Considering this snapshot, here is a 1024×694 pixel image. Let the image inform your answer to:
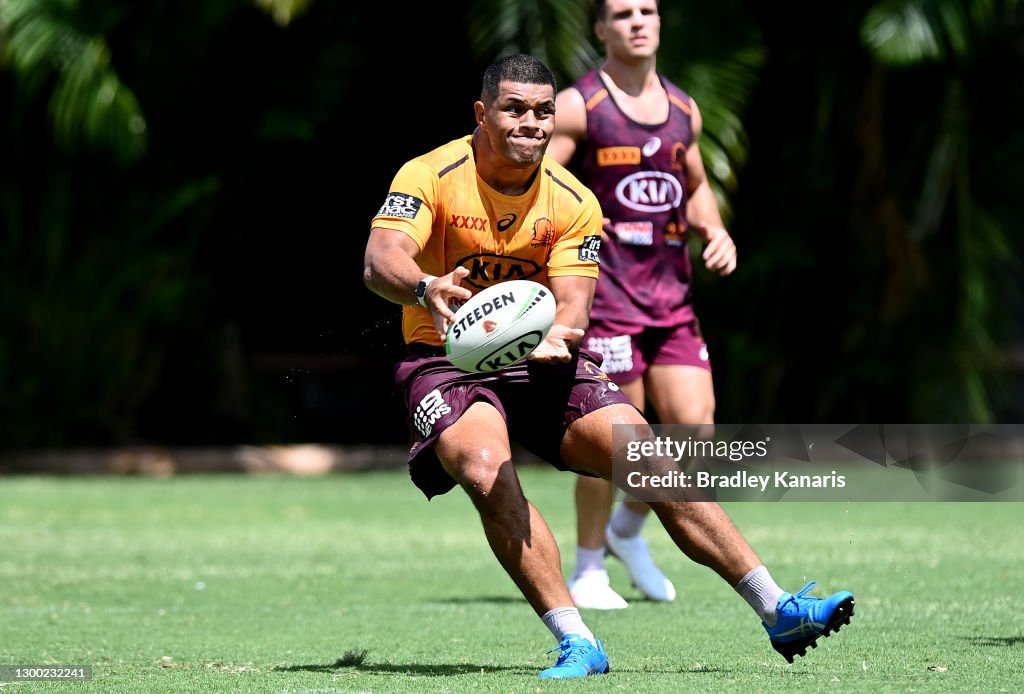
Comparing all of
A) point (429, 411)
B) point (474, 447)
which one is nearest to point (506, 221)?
point (429, 411)

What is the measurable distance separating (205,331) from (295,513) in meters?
5.57

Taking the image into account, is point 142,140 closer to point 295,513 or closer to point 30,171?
point 30,171

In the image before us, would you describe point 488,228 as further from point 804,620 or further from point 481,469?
point 804,620

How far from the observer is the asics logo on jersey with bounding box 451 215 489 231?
5656mm

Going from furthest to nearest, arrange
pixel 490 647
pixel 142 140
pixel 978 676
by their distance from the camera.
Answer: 1. pixel 142 140
2. pixel 490 647
3. pixel 978 676

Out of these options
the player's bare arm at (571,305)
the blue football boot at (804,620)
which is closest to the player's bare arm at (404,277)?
the player's bare arm at (571,305)

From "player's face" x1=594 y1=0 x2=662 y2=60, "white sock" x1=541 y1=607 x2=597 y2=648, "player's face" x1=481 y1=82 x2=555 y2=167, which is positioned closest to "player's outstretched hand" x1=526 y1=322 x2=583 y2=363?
"player's face" x1=481 y1=82 x2=555 y2=167

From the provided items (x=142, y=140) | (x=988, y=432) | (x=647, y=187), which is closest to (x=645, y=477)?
(x=647, y=187)

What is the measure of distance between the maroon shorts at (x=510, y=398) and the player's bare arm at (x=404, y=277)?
356mm

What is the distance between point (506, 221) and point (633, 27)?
2088 mm

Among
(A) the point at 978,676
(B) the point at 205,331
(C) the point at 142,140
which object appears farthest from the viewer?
(B) the point at 205,331

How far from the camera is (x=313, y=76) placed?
53.1 ft

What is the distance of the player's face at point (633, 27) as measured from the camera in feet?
24.4

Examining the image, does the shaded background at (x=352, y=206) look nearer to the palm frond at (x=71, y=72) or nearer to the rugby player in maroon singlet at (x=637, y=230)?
the palm frond at (x=71, y=72)
